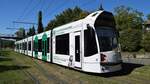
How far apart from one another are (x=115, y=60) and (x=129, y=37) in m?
41.8

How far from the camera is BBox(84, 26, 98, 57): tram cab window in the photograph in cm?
1417

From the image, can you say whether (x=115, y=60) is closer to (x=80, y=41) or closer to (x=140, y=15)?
(x=80, y=41)

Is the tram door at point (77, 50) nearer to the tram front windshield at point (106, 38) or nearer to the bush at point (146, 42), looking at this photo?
the tram front windshield at point (106, 38)

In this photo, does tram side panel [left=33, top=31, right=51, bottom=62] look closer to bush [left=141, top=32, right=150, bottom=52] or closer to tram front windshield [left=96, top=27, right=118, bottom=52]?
tram front windshield [left=96, top=27, right=118, bottom=52]

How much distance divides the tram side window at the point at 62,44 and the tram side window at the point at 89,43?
10.6 feet

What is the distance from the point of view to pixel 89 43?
14.5 m

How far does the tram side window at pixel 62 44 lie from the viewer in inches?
709

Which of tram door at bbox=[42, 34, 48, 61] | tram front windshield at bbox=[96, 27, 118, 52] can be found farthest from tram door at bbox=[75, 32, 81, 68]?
tram door at bbox=[42, 34, 48, 61]

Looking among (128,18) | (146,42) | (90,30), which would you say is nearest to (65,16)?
(128,18)

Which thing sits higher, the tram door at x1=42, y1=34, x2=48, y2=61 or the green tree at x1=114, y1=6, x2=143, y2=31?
the green tree at x1=114, y1=6, x2=143, y2=31

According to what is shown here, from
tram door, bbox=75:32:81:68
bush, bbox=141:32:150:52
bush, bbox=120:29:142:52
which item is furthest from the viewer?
bush, bbox=120:29:142:52

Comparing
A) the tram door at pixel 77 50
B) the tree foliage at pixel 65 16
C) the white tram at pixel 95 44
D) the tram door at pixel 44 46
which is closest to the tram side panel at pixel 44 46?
the tram door at pixel 44 46

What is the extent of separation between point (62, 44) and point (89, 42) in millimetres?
5035

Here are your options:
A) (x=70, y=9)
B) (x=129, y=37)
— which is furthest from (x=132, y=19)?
(x=70, y=9)
